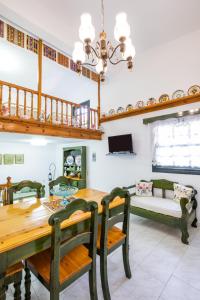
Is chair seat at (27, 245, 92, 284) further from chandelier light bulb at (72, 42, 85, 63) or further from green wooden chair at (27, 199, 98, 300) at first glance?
chandelier light bulb at (72, 42, 85, 63)

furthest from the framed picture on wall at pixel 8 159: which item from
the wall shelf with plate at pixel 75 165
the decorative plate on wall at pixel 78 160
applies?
the decorative plate on wall at pixel 78 160

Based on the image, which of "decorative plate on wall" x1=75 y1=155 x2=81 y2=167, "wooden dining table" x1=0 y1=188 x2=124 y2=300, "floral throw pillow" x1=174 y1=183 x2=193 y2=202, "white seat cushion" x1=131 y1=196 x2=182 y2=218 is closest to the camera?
"wooden dining table" x1=0 y1=188 x2=124 y2=300

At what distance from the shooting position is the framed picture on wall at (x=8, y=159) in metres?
5.89

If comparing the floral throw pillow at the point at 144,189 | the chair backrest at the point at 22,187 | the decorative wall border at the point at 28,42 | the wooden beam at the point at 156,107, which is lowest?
the floral throw pillow at the point at 144,189

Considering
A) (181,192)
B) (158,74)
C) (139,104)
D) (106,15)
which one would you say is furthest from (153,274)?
(106,15)

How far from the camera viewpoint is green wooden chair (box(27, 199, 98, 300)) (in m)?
1.20

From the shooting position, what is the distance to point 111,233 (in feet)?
6.49

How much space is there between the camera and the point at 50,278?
122 centimetres

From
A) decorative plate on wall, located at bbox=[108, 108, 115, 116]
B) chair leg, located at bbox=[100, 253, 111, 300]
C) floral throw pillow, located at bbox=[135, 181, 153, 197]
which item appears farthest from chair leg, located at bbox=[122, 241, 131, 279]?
decorative plate on wall, located at bbox=[108, 108, 115, 116]

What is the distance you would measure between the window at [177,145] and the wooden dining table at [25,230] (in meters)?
2.20

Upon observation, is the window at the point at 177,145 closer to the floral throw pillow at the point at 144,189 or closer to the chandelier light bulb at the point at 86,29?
the floral throw pillow at the point at 144,189

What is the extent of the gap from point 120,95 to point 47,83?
3.65 meters

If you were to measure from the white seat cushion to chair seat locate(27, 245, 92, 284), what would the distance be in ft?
6.11

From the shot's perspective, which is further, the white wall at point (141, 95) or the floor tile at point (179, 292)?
the white wall at point (141, 95)
